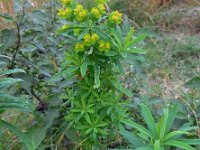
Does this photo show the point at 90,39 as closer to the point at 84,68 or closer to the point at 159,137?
the point at 84,68

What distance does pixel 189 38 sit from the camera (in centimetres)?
482

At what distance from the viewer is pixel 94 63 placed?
217 cm

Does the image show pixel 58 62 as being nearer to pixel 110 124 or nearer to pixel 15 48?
pixel 15 48

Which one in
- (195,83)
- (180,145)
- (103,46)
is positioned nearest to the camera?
(180,145)

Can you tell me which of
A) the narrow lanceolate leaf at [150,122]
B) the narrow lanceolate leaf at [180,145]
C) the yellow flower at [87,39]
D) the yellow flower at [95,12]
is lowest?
the narrow lanceolate leaf at [180,145]

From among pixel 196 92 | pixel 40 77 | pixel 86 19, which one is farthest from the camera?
pixel 196 92

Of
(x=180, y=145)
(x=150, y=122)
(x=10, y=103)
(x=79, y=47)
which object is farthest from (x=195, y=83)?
(x=10, y=103)

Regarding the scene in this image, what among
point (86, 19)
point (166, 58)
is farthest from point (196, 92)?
point (86, 19)

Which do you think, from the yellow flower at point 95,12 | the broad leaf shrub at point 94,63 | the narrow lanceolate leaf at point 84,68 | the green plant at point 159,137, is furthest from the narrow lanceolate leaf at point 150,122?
the yellow flower at point 95,12

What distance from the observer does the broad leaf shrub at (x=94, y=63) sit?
213 cm

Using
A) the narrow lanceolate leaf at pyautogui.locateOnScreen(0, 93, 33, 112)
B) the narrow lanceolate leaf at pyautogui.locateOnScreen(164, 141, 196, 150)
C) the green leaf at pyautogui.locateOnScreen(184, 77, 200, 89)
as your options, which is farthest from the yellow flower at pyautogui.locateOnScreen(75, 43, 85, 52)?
the green leaf at pyautogui.locateOnScreen(184, 77, 200, 89)

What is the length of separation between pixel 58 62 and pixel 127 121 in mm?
836

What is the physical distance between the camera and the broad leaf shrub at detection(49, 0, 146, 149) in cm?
213

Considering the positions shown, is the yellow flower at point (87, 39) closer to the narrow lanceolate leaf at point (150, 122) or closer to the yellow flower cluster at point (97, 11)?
the yellow flower cluster at point (97, 11)
